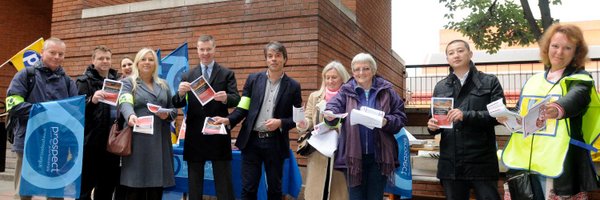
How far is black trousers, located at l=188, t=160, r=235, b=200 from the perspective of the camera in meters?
4.25

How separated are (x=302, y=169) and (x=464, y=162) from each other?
3.69m

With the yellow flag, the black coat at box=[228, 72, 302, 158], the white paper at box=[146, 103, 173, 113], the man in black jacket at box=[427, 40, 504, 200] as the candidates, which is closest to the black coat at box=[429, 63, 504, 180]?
the man in black jacket at box=[427, 40, 504, 200]

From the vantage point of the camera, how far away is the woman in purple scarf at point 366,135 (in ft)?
12.1

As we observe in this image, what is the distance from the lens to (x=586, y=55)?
10.3 ft

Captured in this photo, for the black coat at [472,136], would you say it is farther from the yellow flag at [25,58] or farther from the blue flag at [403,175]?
the yellow flag at [25,58]

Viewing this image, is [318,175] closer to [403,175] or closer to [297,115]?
[297,115]

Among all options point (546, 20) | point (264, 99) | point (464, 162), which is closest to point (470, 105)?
point (464, 162)

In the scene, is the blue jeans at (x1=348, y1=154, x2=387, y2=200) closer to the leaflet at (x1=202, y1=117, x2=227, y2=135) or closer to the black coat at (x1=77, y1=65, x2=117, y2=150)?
the leaflet at (x1=202, y1=117, x2=227, y2=135)

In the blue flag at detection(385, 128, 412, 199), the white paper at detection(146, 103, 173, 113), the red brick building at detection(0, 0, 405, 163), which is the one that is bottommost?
the blue flag at detection(385, 128, 412, 199)

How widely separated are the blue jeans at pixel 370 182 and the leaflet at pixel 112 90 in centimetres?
213

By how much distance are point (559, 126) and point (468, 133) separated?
2.15ft

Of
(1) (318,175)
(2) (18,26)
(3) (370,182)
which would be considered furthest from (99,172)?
(2) (18,26)

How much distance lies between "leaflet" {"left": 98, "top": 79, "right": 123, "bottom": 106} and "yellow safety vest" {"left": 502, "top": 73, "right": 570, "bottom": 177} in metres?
3.09

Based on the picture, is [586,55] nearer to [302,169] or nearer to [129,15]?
[302,169]
